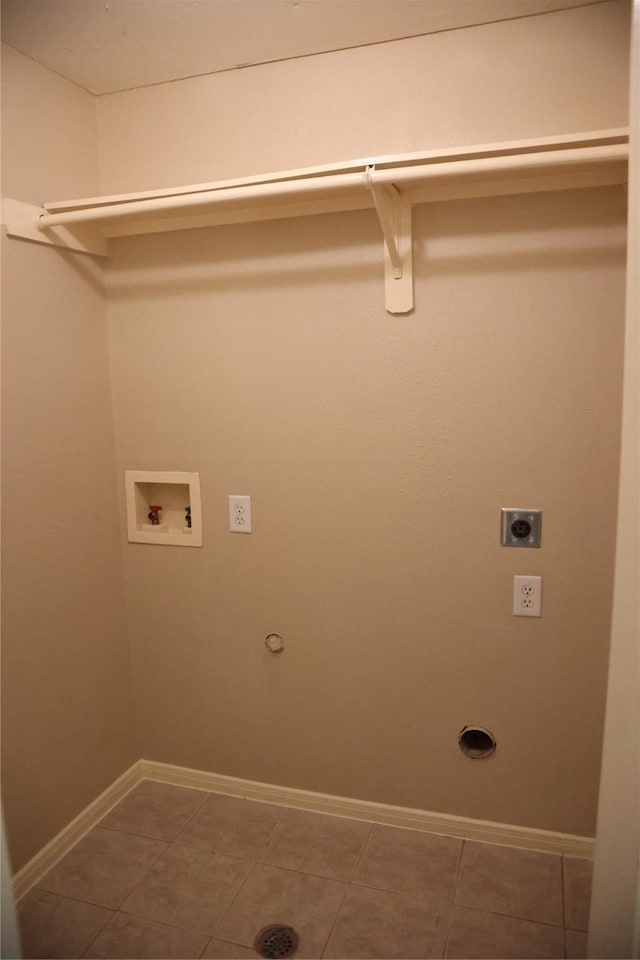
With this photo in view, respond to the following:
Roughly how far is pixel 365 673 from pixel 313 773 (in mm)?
432

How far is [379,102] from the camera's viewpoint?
6.31 ft

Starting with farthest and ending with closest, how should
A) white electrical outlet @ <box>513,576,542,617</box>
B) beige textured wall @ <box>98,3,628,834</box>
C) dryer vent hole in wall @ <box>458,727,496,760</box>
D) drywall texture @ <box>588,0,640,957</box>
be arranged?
dryer vent hole in wall @ <box>458,727,496,760</box>
white electrical outlet @ <box>513,576,542,617</box>
beige textured wall @ <box>98,3,628,834</box>
drywall texture @ <box>588,0,640,957</box>

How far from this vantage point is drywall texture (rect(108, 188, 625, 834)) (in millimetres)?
1887

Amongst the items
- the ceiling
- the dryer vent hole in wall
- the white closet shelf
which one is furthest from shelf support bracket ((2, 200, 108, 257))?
the dryer vent hole in wall

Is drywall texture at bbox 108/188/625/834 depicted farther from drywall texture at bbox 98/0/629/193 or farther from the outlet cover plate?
drywall texture at bbox 98/0/629/193

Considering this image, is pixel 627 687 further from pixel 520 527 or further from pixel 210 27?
pixel 210 27

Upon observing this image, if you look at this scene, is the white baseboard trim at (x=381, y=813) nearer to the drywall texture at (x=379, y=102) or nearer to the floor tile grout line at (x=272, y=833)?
the floor tile grout line at (x=272, y=833)

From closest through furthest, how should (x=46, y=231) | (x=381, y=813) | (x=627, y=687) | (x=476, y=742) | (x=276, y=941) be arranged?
(x=627, y=687)
(x=276, y=941)
(x=46, y=231)
(x=476, y=742)
(x=381, y=813)

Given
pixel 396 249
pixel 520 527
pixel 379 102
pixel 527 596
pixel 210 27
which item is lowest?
pixel 527 596

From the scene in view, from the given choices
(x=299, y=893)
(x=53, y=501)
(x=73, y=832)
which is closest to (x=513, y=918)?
(x=299, y=893)

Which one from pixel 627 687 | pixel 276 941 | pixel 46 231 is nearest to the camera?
pixel 627 687

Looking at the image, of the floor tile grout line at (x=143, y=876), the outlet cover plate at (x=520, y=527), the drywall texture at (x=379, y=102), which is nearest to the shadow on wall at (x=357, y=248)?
the drywall texture at (x=379, y=102)

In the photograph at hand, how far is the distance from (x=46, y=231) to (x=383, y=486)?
4.19ft

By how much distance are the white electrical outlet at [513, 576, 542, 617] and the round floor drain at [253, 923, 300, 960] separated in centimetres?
108
